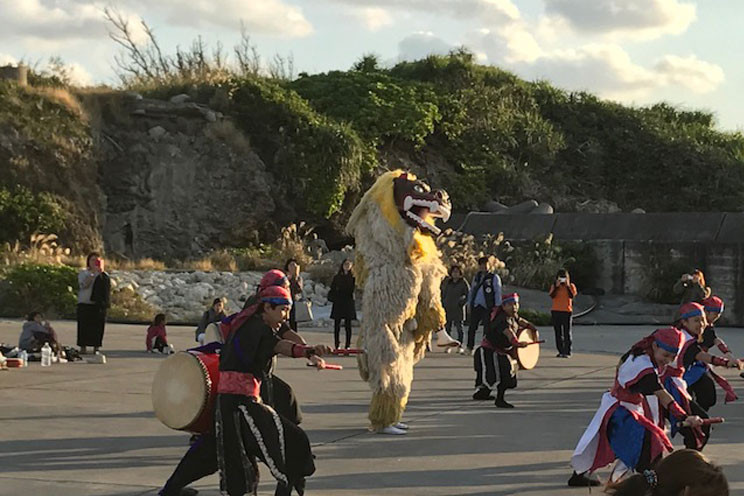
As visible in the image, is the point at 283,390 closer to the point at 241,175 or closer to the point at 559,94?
the point at 241,175

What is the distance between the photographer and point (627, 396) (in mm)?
7895

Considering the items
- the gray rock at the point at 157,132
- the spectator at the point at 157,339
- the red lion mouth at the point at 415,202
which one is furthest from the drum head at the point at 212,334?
the gray rock at the point at 157,132

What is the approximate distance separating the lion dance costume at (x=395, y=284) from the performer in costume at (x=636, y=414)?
8.39ft

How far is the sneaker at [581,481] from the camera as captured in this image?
8461 millimetres

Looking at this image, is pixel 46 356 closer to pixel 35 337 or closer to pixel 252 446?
pixel 35 337

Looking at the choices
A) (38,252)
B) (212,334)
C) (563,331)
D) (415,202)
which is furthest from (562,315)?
(38,252)

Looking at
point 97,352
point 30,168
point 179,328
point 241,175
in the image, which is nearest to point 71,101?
point 30,168

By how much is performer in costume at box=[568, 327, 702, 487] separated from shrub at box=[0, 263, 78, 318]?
1630cm

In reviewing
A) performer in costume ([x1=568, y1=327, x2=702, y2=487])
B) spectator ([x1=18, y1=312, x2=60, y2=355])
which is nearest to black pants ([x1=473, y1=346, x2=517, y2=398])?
performer in costume ([x1=568, y1=327, x2=702, y2=487])

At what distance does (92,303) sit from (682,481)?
13211mm

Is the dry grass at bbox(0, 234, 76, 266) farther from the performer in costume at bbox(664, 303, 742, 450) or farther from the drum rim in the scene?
the drum rim

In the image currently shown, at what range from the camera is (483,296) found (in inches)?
704

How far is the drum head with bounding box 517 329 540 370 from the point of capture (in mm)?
12570

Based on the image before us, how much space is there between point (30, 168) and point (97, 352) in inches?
558
